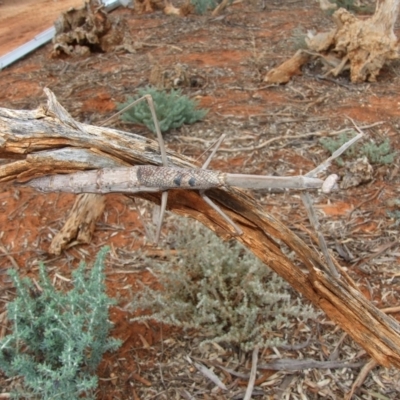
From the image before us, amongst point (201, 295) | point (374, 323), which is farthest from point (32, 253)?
point (374, 323)

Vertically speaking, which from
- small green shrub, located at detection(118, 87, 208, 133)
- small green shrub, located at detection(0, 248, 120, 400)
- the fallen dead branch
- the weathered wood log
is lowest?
the fallen dead branch

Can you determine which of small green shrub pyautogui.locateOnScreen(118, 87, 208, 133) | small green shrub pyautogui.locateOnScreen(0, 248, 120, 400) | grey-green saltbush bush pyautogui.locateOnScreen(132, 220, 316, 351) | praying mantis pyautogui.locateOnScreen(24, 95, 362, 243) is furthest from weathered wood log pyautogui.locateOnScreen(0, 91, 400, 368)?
small green shrub pyautogui.locateOnScreen(118, 87, 208, 133)

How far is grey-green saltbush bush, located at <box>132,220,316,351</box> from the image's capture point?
2.26 meters

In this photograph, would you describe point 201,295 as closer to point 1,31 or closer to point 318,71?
point 318,71

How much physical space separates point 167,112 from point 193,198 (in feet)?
8.60

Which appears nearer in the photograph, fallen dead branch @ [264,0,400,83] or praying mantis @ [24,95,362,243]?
praying mantis @ [24,95,362,243]

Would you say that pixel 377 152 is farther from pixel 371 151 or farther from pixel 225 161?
pixel 225 161

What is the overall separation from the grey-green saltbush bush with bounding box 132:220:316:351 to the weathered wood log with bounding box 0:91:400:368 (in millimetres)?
526

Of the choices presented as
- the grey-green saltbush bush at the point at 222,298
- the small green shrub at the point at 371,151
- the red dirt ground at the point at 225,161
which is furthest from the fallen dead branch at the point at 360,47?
the grey-green saltbush bush at the point at 222,298

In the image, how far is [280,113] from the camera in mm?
4402

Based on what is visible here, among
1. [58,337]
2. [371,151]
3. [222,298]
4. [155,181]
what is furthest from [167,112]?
[155,181]

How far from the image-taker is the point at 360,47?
16.3 feet

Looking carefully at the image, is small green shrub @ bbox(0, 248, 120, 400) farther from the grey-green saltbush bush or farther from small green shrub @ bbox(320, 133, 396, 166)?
small green shrub @ bbox(320, 133, 396, 166)

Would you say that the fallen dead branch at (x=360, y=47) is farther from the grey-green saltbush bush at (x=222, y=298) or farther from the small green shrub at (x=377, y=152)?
the grey-green saltbush bush at (x=222, y=298)
